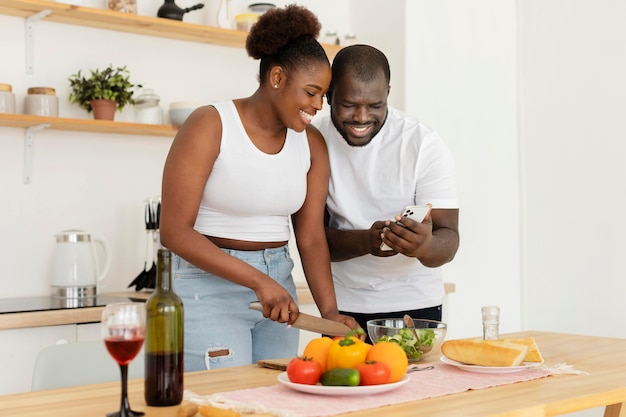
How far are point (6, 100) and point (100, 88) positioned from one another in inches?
13.5

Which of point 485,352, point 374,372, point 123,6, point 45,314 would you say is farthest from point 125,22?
point 374,372

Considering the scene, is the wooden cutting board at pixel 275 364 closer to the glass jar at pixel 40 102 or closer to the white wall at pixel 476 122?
the glass jar at pixel 40 102

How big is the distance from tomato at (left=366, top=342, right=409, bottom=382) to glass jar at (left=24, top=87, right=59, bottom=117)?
6.49 feet

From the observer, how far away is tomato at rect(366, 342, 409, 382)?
54.6 inches

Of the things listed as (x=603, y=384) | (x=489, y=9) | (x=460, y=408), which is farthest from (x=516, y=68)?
(x=460, y=408)

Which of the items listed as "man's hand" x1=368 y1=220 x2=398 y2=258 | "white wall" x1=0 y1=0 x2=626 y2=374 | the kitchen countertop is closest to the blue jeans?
"man's hand" x1=368 y1=220 x2=398 y2=258

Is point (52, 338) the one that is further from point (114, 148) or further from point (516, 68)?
point (516, 68)

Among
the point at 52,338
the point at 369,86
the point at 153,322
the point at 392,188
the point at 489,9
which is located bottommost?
the point at 52,338

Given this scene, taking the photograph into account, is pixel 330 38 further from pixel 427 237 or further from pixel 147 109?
pixel 427 237

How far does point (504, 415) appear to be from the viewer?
4.15ft

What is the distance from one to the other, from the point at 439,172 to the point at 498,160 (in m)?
1.87

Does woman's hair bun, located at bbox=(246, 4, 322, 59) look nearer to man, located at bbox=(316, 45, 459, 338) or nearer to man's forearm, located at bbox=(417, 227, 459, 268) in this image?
man, located at bbox=(316, 45, 459, 338)

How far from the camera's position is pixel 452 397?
1389 mm

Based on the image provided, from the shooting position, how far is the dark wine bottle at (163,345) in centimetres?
128
